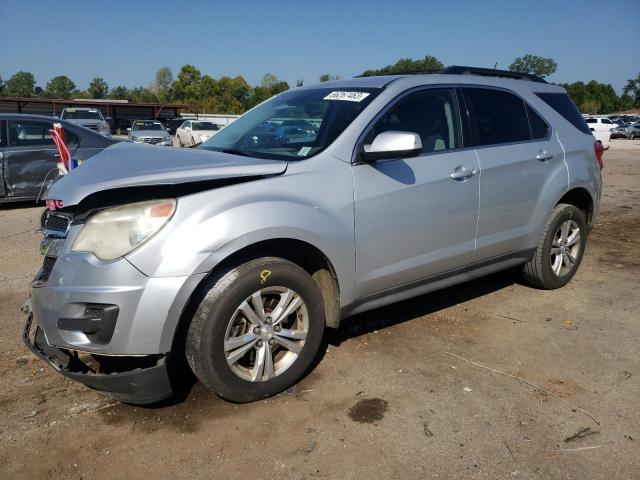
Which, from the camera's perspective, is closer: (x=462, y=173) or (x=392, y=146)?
(x=392, y=146)

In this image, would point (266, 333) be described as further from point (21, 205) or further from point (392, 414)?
point (21, 205)

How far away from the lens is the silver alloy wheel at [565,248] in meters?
4.86

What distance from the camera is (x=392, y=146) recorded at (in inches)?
126

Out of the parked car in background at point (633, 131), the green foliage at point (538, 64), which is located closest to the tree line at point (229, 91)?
the green foliage at point (538, 64)

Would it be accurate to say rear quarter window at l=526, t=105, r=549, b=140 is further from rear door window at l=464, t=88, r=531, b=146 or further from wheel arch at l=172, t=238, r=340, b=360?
wheel arch at l=172, t=238, r=340, b=360

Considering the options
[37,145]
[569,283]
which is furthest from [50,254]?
[37,145]

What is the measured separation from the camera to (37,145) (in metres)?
8.81

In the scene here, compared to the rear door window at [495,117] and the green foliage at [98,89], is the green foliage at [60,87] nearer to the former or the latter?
the green foliage at [98,89]

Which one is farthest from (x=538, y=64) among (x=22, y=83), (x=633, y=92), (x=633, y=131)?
(x=22, y=83)

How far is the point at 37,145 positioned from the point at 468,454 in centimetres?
850

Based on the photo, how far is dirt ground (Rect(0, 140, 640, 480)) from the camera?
2.57 metres

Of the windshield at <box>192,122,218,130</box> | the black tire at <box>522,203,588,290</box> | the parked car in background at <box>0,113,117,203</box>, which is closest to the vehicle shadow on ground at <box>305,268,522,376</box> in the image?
the black tire at <box>522,203,588,290</box>

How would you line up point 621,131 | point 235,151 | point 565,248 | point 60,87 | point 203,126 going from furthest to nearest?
point 60,87
point 621,131
point 203,126
point 565,248
point 235,151

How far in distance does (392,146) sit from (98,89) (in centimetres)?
12206
